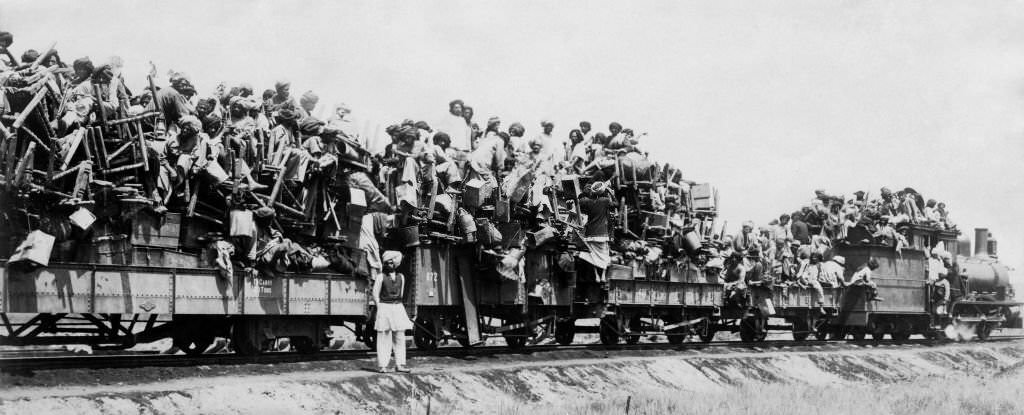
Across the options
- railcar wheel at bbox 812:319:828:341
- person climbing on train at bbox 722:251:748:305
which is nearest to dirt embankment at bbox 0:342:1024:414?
person climbing on train at bbox 722:251:748:305

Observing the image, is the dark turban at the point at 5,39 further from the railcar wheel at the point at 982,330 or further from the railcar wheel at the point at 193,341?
the railcar wheel at the point at 982,330

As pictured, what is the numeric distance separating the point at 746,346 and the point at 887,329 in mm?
9664

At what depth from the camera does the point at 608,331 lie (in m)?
24.4

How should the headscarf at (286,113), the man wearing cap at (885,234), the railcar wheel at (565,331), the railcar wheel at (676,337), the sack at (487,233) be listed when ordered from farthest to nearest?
the man wearing cap at (885,234) → the railcar wheel at (676,337) → the railcar wheel at (565,331) → the sack at (487,233) → the headscarf at (286,113)

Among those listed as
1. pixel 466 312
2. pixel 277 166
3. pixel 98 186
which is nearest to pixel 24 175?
pixel 98 186

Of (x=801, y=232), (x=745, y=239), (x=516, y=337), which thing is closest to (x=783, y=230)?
(x=801, y=232)

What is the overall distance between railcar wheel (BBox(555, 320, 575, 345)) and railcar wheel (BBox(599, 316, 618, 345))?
82 cm

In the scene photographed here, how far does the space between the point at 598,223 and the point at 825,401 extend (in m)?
6.49

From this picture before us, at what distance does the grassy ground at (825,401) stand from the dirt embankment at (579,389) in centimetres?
3

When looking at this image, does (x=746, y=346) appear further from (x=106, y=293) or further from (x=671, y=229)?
(x=106, y=293)

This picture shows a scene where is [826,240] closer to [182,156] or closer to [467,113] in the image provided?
[467,113]

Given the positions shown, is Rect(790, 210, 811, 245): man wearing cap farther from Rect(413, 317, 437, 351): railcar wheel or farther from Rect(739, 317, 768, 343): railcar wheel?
Rect(413, 317, 437, 351): railcar wheel

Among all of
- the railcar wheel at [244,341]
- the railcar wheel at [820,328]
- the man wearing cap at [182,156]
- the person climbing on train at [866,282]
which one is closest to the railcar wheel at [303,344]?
the railcar wheel at [244,341]

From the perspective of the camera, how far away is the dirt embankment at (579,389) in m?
12.2
